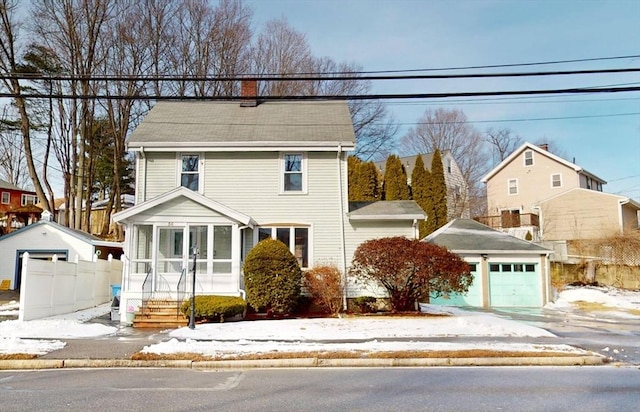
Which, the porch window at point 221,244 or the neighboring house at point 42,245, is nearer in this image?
the porch window at point 221,244

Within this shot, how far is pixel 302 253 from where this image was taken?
1817cm

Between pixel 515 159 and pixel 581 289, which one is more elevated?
pixel 515 159

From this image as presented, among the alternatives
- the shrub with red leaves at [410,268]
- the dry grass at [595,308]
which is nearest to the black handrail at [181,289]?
the shrub with red leaves at [410,268]

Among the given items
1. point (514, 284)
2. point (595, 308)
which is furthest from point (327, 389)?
point (595, 308)

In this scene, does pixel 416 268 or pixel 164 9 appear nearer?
pixel 416 268

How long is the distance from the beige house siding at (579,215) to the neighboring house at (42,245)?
29735mm

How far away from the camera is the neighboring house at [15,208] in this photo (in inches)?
1198

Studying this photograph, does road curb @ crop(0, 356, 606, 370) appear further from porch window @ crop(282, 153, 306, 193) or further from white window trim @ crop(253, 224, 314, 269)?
porch window @ crop(282, 153, 306, 193)

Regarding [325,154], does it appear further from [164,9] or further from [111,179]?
[111,179]

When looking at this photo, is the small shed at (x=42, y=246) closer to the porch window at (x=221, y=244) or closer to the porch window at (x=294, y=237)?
the porch window at (x=221, y=244)

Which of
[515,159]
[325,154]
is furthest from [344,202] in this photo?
[515,159]

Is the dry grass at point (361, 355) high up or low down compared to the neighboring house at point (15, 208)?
down

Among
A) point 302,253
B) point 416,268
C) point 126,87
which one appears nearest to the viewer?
point 416,268

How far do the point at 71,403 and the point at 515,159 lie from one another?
39.8 metres
